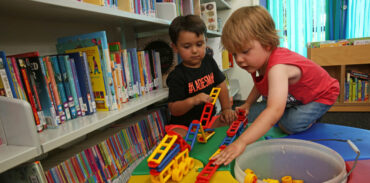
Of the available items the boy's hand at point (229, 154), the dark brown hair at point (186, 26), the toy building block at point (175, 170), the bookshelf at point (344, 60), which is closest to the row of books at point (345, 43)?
the bookshelf at point (344, 60)

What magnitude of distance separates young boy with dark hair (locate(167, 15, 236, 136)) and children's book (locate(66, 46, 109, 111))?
16.0 inches

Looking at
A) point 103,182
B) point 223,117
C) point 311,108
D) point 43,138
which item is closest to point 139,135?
point 103,182

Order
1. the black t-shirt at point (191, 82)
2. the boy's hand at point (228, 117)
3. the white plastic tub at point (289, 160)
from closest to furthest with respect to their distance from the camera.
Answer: the white plastic tub at point (289, 160), the boy's hand at point (228, 117), the black t-shirt at point (191, 82)

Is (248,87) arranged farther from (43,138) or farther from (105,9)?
(43,138)

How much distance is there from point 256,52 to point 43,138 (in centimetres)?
77

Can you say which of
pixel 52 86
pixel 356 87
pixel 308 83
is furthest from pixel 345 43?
pixel 52 86

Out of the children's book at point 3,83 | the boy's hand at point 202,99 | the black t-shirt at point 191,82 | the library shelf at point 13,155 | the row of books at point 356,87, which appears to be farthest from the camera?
the row of books at point 356,87

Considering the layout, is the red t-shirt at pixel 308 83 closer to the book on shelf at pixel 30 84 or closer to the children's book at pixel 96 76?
the children's book at pixel 96 76

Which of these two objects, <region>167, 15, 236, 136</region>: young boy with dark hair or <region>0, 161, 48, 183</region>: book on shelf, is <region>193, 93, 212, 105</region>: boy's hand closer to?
<region>167, 15, 236, 136</region>: young boy with dark hair

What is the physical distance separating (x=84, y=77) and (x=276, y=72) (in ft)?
2.30

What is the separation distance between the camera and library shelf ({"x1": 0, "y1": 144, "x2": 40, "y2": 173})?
0.51 m

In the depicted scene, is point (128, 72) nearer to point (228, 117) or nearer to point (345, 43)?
point (228, 117)

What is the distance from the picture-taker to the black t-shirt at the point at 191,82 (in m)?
1.22

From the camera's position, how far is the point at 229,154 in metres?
0.65
